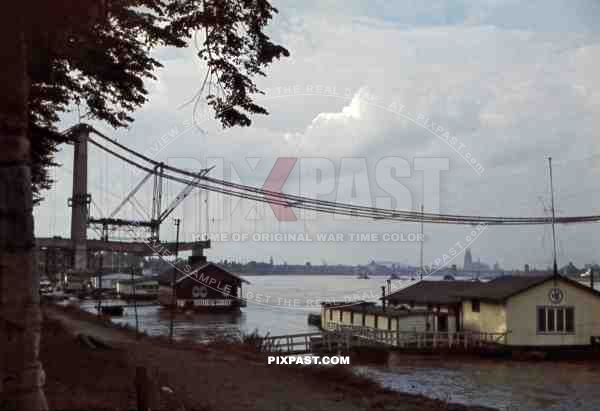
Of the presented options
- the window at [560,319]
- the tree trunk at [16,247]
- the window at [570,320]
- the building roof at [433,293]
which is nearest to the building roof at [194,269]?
the building roof at [433,293]

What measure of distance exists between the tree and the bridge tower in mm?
39060

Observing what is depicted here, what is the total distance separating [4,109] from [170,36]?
17.9 feet

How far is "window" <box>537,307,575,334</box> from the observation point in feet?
121

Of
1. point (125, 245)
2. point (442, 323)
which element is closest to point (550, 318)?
point (442, 323)

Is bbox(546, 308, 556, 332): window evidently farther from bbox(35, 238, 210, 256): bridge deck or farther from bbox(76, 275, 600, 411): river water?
bbox(35, 238, 210, 256): bridge deck

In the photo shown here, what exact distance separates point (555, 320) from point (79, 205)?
40250 millimetres

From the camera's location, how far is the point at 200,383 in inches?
566

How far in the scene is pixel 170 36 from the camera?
11.8m

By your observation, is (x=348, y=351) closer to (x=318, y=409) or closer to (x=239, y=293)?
(x=318, y=409)

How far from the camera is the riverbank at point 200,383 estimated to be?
10.7m

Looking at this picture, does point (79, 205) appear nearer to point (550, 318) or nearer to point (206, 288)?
point (206, 288)

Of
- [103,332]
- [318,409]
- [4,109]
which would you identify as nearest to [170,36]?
[4,109]

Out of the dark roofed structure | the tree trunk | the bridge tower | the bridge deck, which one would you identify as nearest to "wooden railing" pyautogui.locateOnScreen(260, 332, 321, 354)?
the dark roofed structure

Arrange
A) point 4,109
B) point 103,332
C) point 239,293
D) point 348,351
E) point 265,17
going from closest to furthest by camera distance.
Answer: point 4,109 < point 265,17 < point 103,332 < point 348,351 < point 239,293
